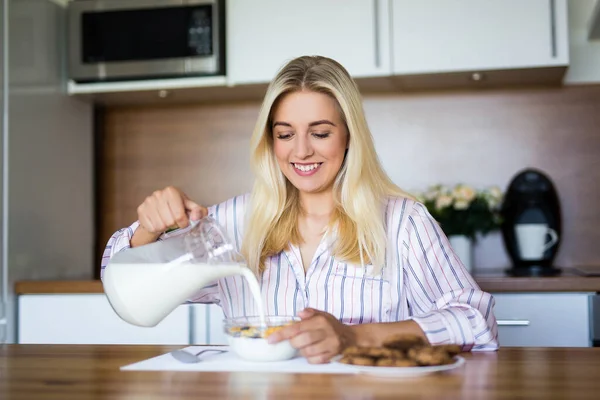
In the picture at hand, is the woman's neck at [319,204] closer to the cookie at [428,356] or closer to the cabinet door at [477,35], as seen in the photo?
the cookie at [428,356]

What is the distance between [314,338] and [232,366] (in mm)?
135

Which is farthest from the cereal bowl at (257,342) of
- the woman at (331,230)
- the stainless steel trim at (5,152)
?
the stainless steel trim at (5,152)

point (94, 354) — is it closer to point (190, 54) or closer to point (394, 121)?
point (190, 54)

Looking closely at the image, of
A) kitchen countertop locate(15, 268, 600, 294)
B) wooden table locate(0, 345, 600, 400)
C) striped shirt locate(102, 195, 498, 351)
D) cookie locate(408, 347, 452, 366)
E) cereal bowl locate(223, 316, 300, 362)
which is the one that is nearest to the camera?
wooden table locate(0, 345, 600, 400)

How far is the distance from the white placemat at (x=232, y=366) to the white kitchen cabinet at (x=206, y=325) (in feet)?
3.71

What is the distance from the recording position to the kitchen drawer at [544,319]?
221cm

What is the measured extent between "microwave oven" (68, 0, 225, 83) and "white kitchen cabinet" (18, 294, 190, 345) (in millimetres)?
833

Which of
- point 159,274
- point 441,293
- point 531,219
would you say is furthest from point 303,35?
point 159,274

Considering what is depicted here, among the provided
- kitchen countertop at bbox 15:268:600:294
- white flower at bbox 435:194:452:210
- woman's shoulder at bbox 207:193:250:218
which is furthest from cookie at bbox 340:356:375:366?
white flower at bbox 435:194:452:210

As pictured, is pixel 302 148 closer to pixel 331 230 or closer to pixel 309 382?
pixel 331 230

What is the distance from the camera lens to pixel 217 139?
3.04m

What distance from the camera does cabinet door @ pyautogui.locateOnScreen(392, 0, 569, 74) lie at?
2439 millimetres

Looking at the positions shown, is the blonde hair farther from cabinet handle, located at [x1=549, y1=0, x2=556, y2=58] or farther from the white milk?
cabinet handle, located at [x1=549, y1=0, x2=556, y2=58]

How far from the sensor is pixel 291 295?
1.65m
